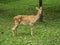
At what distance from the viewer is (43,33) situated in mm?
12133

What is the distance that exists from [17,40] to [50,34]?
1.95m

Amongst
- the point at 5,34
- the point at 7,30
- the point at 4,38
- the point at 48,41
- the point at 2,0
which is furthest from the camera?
the point at 2,0

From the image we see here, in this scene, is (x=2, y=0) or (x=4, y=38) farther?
(x=2, y=0)

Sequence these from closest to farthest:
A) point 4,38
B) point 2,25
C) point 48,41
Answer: point 48,41 → point 4,38 → point 2,25

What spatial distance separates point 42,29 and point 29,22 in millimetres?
1467

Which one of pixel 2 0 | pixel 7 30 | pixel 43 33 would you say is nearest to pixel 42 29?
pixel 43 33

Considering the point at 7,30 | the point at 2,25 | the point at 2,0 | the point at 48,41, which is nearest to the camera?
the point at 48,41

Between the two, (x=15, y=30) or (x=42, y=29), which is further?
(x=42, y=29)

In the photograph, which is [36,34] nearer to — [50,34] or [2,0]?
[50,34]

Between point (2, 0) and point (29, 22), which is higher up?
point (29, 22)

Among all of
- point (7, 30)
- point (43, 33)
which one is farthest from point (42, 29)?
point (7, 30)

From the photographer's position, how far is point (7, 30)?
13039mm

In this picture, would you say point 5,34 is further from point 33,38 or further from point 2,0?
point 2,0

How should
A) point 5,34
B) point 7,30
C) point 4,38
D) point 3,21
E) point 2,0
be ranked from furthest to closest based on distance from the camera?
point 2,0
point 3,21
point 7,30
point 5,34
point 4,38
